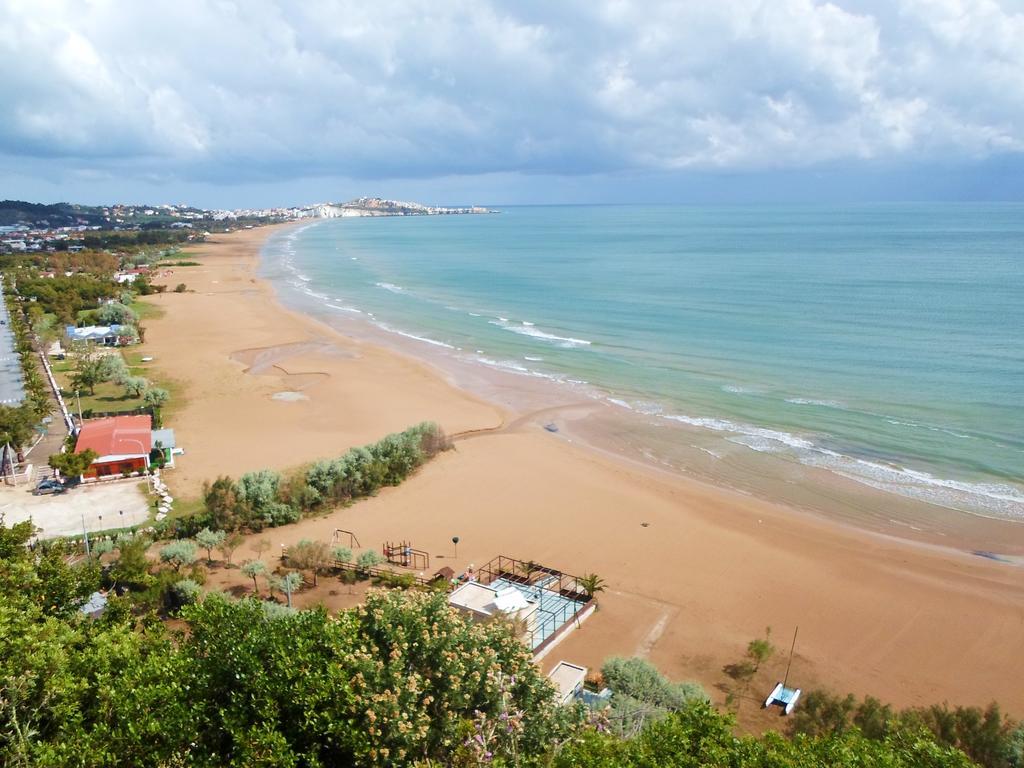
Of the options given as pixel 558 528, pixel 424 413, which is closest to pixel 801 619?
pixel 558 528

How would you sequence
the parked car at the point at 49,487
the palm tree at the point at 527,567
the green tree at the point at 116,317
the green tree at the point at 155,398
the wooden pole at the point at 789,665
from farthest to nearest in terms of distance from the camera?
the green tree at the point at 116,317 → the green tree at the point at 155,398 → the parked car at the point at 49,487 → the palm tree at the point at 527,567 → the wooden pole at the point at 789,665

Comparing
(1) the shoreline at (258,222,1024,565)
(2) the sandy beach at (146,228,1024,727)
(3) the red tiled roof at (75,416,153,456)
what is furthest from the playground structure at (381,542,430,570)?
(1) the shoreline at (258,222,1024,565)

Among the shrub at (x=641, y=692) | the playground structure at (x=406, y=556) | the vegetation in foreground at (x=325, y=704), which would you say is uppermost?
the vegetation in foreground at (x=325, y=704)

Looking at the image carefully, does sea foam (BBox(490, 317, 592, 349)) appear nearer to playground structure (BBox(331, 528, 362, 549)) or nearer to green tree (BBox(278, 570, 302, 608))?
playground structure (BBox(331, 528, 362, 549))

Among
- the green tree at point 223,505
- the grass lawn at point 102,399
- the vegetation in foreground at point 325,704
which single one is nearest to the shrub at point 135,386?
the grass lawn at point 102,399

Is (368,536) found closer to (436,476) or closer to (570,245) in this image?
(436,476)

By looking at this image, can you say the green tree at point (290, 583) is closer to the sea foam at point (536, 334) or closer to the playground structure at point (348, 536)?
the playground structure at point (348, 536)
